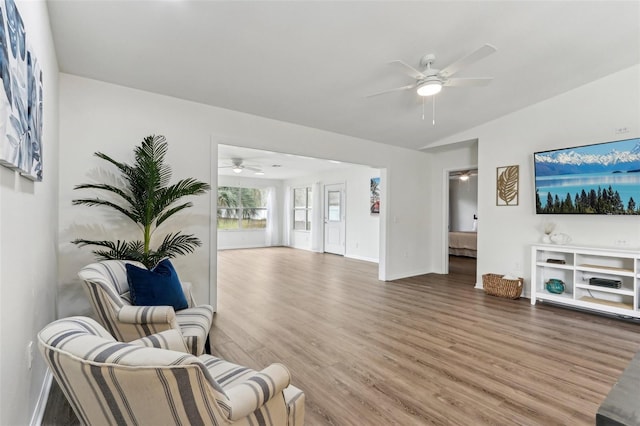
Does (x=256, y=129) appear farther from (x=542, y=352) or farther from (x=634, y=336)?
(x=634, y=336)

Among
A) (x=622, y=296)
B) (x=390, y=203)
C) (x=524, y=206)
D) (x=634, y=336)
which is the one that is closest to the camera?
(x=634, y=336)

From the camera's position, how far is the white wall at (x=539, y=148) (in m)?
3.87

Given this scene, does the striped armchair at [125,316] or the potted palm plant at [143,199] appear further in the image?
the potted palm plant at [143,199]

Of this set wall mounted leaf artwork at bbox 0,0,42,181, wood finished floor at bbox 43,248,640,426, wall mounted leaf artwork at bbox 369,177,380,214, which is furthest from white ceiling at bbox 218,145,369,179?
wall mounted leaf artwork at bbox 0,0,42,181

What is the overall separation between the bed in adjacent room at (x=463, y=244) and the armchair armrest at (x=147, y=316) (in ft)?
27.8

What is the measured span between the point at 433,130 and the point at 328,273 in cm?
337

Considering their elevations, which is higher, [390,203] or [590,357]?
[390,203]

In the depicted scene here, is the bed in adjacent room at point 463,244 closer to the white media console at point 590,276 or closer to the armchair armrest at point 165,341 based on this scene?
the white media console at point 590,276

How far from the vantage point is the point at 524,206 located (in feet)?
15.4

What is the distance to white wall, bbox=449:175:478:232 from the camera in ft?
33.9

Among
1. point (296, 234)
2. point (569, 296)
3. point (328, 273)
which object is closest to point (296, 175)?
point (296, 234)

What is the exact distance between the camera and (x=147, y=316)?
1793 mm

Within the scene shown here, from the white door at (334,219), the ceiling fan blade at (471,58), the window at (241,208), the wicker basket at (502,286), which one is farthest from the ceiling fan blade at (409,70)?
the window at (241,208)

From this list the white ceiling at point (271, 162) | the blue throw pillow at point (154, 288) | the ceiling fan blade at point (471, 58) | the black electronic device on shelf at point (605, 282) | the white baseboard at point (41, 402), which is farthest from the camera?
the white ceiling at point (271, 162)
